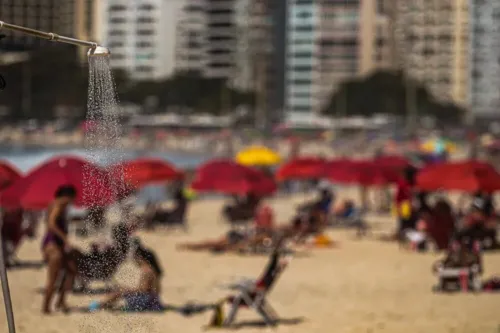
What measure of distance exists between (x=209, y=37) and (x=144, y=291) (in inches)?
4774

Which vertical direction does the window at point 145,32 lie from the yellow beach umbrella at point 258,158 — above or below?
above

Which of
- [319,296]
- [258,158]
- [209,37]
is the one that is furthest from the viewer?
[209,37]

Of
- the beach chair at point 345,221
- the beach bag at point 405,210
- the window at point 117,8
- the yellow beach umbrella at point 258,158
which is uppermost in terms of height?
the window at point 117,8

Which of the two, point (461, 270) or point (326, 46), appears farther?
point (326, 46)

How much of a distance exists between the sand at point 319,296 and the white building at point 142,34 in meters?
116

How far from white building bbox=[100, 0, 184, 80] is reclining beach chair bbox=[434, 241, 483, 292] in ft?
397

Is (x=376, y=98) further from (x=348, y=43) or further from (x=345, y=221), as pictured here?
(x=345, y=221)

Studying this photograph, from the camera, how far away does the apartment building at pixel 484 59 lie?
425 ft

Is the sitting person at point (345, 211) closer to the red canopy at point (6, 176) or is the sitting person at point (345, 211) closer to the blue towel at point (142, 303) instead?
A: the red canopy at point (6, 176)

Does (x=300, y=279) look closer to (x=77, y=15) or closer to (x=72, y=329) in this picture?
(x=72, y=329)

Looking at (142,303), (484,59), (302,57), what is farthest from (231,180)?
(484,59)

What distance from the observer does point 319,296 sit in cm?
1398

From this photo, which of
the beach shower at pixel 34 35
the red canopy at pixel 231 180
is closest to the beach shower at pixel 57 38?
the beach shower at pixel 34 35

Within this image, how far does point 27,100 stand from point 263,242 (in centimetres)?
9683
